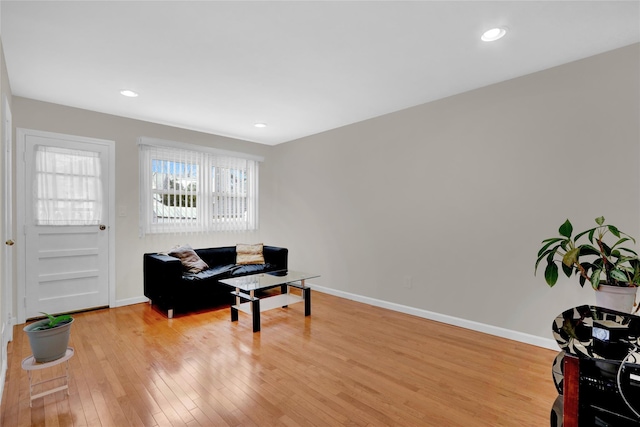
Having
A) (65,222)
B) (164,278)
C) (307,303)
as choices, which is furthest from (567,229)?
(65,222)

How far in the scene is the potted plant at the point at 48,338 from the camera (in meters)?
1.94

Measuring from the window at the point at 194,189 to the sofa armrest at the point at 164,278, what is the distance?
2.36 feet

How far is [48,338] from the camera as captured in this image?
1.97 m

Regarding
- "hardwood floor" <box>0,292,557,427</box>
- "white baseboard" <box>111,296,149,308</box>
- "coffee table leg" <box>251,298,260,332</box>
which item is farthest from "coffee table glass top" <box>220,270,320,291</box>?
"white baseboard" <box>111,296,149,308</box>

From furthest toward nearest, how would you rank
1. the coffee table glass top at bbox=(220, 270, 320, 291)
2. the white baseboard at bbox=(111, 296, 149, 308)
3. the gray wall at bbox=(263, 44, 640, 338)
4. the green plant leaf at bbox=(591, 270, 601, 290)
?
1. the white baseboard at bbox=(111, 296, 149, 308)
2. the coffee table glass top at bbox=(220, 270, 320, 291)
3. the gray wall at bbox=(263, 44, 640, 338)
4. the green plant leaf at bbox=(591, 270, 601, 290)

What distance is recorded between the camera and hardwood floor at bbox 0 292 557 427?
181 cm

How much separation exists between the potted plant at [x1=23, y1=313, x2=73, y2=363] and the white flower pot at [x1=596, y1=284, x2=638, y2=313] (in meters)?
3.62

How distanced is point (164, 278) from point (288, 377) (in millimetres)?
2115

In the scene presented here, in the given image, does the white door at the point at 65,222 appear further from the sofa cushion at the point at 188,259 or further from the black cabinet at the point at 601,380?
the black cabinet at the point at 601,380

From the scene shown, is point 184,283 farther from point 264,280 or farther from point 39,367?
point 39,367

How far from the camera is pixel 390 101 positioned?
3.53 metres

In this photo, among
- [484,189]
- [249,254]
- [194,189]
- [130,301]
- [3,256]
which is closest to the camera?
[3,256]

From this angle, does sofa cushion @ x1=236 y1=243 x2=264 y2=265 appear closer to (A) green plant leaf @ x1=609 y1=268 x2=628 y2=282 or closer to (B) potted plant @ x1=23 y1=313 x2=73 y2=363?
(B) potted plant @ x1=23 y1=313 x2=73 y2=363

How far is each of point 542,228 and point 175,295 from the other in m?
3.95
